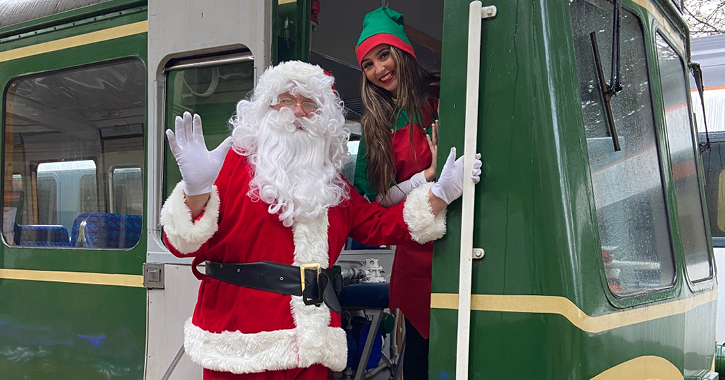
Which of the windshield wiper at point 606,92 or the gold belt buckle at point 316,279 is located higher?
the windshield wiper at point 606,92

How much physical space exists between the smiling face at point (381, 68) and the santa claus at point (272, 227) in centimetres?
20

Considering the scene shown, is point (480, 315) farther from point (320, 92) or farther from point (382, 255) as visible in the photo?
point (382, 255)

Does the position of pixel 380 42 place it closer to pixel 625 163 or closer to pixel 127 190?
pixel 625 163

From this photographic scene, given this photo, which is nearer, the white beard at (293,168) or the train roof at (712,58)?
the white beard at (293,168)

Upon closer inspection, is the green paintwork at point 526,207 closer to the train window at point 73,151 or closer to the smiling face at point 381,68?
the smiling face at point 381,68

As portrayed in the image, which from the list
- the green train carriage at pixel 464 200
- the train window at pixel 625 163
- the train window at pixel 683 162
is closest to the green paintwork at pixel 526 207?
the green train carriage at pixel 464 200

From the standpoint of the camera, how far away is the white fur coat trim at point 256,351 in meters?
2.22

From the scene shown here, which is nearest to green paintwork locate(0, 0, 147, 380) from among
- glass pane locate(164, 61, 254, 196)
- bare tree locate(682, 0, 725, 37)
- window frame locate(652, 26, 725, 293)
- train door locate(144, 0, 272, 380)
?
train door locate(144, 0, 272, 380)

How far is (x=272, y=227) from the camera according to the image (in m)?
2.32

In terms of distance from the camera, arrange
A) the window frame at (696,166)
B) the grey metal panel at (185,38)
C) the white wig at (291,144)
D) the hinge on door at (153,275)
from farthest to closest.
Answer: the hinge on door at (153,275), the window frame at (696,166), the grey metal panel at (185,38), the white wig at (291,144)

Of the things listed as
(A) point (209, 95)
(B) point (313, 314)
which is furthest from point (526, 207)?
(A) point (209, 95)

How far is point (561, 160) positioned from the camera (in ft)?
6.26

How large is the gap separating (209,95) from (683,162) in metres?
2.10

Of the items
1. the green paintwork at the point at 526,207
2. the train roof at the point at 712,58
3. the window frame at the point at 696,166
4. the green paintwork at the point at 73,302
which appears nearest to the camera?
the green paintwork at the point at 526,207
